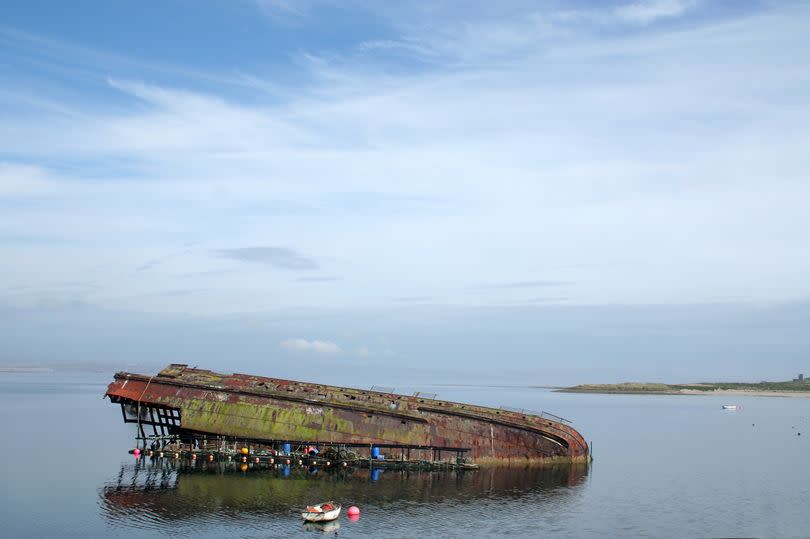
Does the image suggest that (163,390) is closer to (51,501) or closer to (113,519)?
(51,501)

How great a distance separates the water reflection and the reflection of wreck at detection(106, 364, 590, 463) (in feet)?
5.80

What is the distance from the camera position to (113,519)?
1426 inches

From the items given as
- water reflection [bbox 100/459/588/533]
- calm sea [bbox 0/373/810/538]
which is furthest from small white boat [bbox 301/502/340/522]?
water reflection [bbox 100/459/588/533]

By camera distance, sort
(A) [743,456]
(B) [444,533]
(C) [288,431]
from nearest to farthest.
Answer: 1. (B) [444,533]
2. (C) [288,431]
3. (A) [743,456]

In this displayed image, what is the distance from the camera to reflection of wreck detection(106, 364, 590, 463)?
50.2m

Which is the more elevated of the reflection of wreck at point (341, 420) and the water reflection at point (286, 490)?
the reflection of wreck at point (341, 420)

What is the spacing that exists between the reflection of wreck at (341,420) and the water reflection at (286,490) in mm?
1768

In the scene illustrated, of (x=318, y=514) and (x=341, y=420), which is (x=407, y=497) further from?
(x=341, y=420)

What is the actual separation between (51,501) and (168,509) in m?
7.26

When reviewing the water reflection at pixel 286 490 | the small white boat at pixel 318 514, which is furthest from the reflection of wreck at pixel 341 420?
the small white boat at pixel 318 514

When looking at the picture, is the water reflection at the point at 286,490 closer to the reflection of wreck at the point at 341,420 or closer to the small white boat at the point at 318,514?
the small white boat at the point at 318,514

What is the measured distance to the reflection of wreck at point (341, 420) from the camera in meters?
50.2

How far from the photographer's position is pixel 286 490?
42.8 metres

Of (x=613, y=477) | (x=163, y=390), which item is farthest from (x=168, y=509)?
(x=613, y=477)
